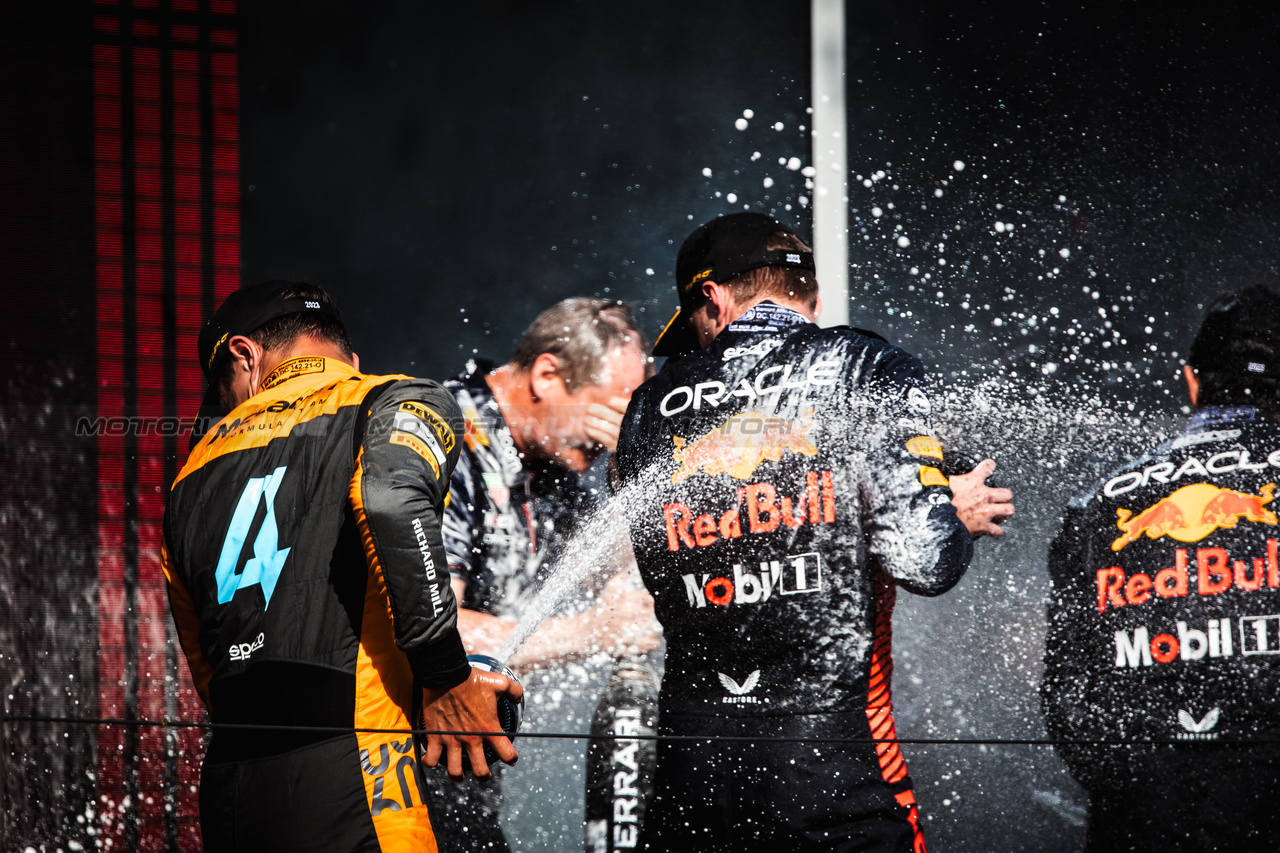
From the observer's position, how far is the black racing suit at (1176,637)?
1.90m

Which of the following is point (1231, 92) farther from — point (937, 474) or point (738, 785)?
point (738, 785)

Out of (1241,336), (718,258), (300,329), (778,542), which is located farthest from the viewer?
(1241,336)

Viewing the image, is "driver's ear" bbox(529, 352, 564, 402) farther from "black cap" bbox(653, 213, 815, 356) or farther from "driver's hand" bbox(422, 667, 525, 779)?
"driver's hand" bbox(422, 667, 525, 779)

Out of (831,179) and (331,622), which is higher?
(831,179)

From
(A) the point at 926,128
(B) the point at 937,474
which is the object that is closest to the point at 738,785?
(B) the point at 937,474

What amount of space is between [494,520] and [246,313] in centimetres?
64

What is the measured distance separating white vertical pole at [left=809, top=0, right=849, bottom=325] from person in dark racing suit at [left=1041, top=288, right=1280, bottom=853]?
1.95 ft

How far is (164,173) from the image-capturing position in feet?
6.72

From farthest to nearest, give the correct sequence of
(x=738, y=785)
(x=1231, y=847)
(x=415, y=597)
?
(x=1231, y=847), (x=738, y=785), (x=415, y=597)

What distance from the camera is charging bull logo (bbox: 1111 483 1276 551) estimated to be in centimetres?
194

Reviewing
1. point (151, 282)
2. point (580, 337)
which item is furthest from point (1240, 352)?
point (151, 282)

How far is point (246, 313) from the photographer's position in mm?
1650

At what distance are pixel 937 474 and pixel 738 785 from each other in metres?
0.56

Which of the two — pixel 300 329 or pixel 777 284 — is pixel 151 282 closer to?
pixel 300 329
